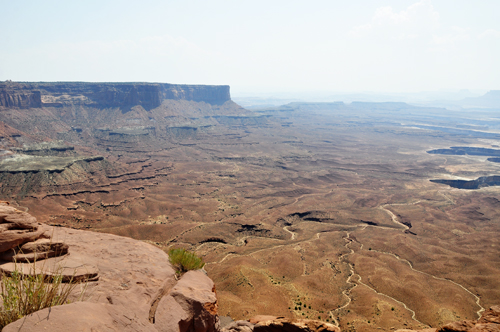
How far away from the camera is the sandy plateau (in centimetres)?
3444

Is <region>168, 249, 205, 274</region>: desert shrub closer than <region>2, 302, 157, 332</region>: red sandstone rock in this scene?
No

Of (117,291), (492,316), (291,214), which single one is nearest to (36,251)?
(117,291)

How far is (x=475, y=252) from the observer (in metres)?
50.9

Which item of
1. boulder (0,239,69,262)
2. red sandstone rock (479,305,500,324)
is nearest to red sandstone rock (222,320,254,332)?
boulder (0,239,69,262)

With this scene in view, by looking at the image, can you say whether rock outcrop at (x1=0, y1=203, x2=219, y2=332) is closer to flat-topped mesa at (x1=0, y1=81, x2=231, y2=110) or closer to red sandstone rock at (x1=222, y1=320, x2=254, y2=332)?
red sandstone rock at (x1=222, y1=320, x2=254, y2=332)

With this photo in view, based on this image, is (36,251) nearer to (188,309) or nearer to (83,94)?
(188,309)

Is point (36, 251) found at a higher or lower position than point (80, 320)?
lower

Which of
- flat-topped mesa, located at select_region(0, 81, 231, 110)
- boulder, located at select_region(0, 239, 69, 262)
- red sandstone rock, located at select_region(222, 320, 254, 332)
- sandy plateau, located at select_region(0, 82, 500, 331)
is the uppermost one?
flat-topped mesa, located at select_region(0, 81, 231, 110)

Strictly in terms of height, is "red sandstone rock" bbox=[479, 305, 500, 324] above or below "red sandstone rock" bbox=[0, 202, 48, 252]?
below

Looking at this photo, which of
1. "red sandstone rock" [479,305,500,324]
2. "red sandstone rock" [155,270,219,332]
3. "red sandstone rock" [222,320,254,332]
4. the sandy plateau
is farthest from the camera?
the sandy plateau

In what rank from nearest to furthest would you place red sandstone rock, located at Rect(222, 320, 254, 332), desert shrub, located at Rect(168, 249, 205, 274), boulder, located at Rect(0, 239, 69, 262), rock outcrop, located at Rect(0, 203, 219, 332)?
rock outcrop, located at Rect(0, 203, 219, 332), boulder, located at Rect(0, 239, 69, 262), red sandstone rock, located at Rect(222, 320, 254, 332), desert shrub, located at Rect(168, 249, 205, 274)

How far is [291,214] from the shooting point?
69875mm

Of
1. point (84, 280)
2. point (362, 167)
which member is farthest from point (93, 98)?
point (84, 280)

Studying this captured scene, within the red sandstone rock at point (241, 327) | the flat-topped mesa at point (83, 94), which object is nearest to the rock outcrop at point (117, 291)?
the red sandstone rock at point (241, 327)
